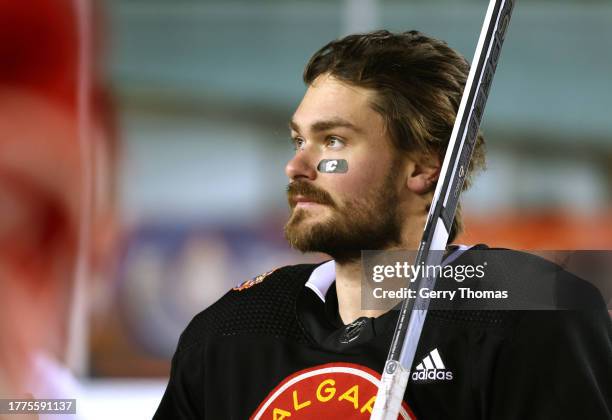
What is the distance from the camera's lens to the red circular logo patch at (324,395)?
1134 mm

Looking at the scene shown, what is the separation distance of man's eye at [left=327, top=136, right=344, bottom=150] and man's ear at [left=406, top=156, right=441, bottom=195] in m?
0.10

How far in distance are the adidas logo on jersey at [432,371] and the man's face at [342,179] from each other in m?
0.17

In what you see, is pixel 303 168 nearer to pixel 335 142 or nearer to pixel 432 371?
pixel 335 142

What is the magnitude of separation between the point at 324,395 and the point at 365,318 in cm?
11

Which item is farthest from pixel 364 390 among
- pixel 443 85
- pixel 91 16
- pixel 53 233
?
pixel 91 16

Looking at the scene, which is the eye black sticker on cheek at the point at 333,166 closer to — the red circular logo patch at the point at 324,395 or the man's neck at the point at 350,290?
the man's neck at the point at 350,290

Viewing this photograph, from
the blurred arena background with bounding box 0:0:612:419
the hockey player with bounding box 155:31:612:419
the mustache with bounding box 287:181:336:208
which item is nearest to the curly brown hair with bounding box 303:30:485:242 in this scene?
the hockey player with bounding box 155:31:612:419

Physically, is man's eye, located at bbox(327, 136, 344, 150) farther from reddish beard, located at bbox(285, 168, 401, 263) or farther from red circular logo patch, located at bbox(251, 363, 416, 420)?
red circular logo patch, located at bbox(251, 363, 416, 420)

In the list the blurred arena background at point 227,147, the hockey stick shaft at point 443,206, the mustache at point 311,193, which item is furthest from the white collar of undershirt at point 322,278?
the blurred arena background at point 227,147

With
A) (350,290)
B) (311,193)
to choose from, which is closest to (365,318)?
(350,290)

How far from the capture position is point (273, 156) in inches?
162

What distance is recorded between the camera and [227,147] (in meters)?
4.18

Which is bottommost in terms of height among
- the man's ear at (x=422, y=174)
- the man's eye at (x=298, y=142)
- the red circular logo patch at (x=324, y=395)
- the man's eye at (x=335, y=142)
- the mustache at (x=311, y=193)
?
the red circular logo patch at (x=324, y=395)

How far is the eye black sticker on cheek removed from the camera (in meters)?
1.19
